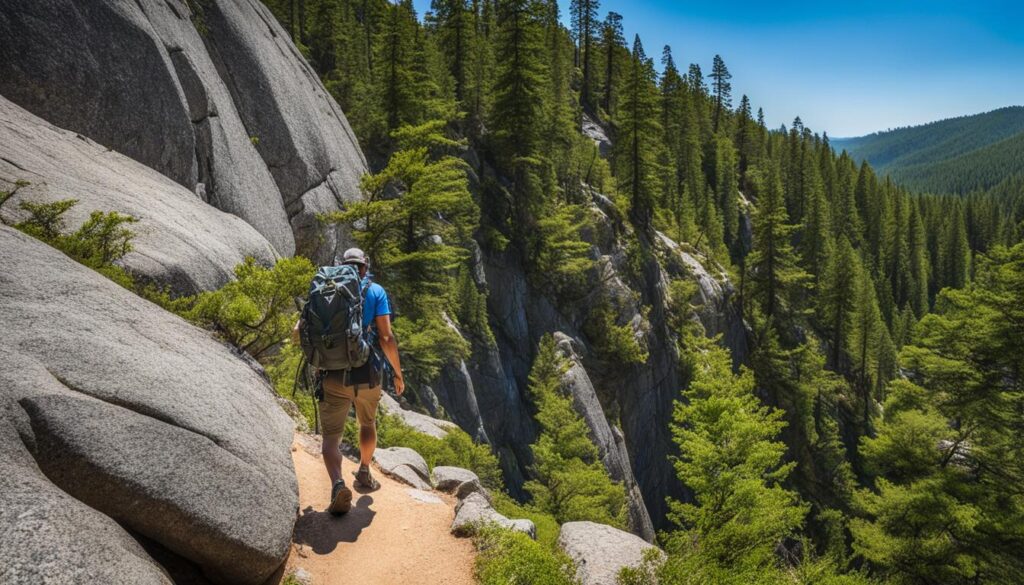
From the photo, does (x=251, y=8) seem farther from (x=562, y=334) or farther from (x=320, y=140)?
(x=562, y=334)

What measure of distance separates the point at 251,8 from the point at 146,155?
9.92 metres

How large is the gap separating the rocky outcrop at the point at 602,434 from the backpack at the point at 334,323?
794 inches

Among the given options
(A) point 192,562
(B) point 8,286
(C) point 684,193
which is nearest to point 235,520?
(A) point 192,562

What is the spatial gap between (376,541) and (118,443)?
2865 millimetres

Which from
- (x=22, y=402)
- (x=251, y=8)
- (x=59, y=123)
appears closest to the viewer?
(x=22, y=402)

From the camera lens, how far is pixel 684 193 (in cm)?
5047

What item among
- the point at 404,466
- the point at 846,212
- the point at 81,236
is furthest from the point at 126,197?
the point at 846,212

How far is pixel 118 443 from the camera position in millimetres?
3537

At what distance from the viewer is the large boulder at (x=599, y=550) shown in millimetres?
5506

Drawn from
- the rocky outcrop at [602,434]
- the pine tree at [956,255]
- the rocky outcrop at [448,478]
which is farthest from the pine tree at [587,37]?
the pine tree at [956,255]

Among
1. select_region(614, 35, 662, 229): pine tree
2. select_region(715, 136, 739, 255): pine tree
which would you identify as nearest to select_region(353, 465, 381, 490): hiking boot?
select_region(614, 35, 662, 229): pine tree

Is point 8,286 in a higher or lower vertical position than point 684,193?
lower

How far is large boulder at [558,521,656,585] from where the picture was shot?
5.51m

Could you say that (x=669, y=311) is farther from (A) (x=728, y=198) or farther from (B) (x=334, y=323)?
(B) (x=334, y=323)
